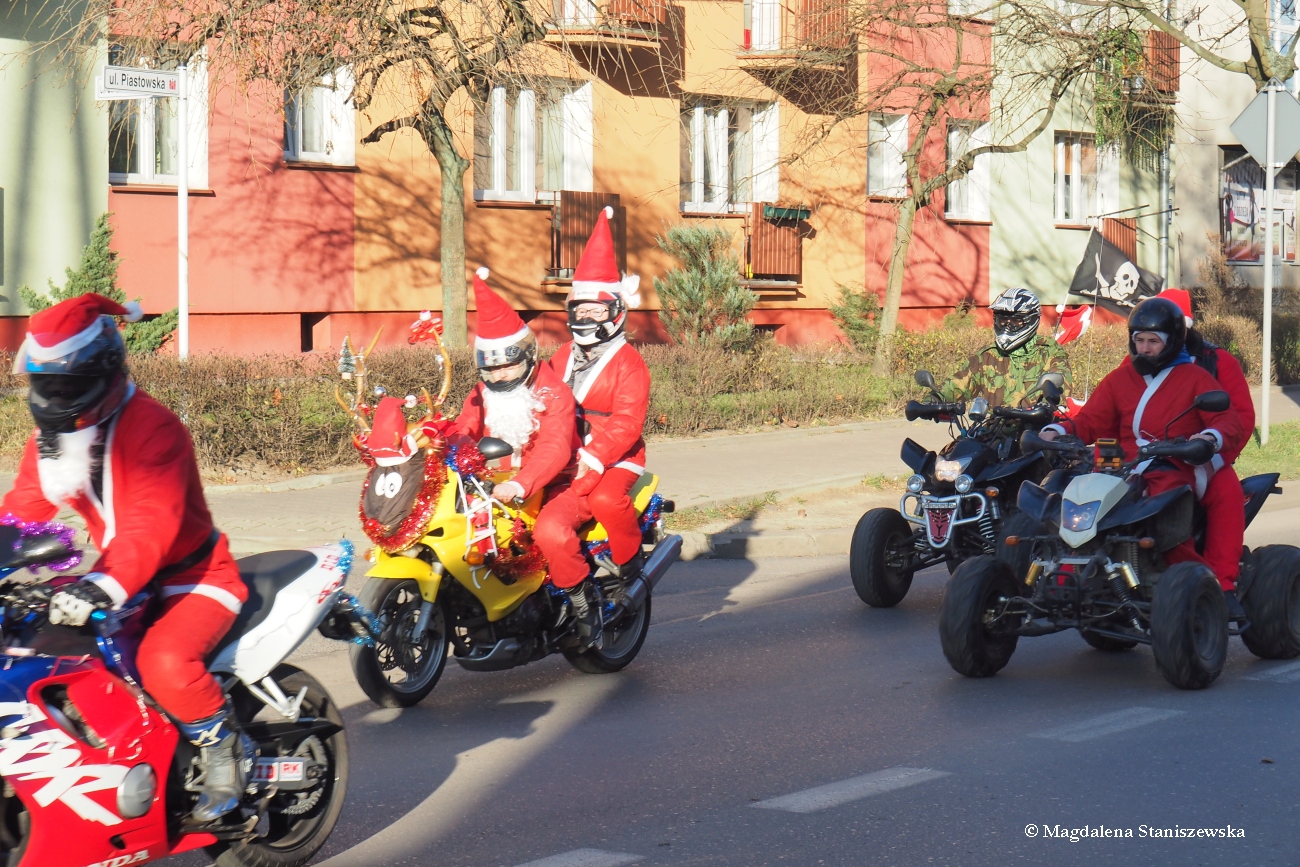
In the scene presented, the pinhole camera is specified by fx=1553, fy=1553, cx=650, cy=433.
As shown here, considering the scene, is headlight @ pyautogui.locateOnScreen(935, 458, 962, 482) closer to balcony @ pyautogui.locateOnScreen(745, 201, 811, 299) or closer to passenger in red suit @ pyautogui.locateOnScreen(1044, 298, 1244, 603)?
passenger in red suit @ pyautogui.locateOnScreen(1044, 298, 1244, 603)

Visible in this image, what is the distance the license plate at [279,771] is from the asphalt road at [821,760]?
39cm

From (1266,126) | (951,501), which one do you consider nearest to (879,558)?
(951,501)

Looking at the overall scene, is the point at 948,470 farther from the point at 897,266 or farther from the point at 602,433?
the point at 897,266

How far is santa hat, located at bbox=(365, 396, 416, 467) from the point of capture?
6.41 meters

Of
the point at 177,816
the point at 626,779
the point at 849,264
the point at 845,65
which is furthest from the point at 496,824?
the point at 849,264

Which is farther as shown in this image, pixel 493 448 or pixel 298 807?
pixel 493 448

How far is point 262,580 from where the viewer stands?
4.60 meters

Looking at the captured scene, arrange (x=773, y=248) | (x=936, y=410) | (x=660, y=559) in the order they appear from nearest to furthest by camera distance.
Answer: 1. (x=660, y=559)
2. (x=936, y=410)
3. (x=773, y=248)

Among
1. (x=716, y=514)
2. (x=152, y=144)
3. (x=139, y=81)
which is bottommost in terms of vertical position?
(x=716, y=514)

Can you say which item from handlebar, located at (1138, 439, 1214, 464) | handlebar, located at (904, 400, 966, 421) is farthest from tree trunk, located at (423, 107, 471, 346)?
handlebar, located at (1138, 439, 1214, 464)

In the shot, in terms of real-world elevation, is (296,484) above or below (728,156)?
below

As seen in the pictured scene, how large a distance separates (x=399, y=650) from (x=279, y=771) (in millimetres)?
2009

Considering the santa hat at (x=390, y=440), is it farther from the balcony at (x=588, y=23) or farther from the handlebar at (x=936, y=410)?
the balcony at (x=588, y=23)

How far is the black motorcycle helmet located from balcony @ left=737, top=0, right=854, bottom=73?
16010mm
